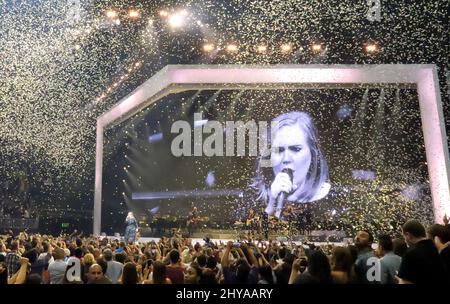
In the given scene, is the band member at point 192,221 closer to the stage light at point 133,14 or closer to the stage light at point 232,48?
the stage light at point 232,48

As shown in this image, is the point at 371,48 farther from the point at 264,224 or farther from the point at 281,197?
the point at 264,224

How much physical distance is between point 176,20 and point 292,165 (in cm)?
815

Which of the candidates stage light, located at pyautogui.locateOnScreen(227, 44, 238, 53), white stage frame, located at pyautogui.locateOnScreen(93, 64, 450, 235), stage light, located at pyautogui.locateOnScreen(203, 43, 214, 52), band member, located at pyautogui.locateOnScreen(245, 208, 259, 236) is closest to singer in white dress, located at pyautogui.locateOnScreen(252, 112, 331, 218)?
band member, located at pyautogui.locateOnScreen(245, 208, 259, 236)

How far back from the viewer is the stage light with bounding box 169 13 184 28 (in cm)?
1244

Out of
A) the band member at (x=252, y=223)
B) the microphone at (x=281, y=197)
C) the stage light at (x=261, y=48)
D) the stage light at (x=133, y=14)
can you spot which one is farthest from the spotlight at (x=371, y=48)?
the band member at (x=252, y=223)

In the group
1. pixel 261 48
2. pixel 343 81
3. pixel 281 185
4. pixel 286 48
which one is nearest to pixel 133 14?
pixel 261 48

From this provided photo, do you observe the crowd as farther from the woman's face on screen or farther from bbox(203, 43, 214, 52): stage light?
the woman's face on screen

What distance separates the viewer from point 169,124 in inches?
769

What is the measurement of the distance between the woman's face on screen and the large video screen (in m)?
0.04

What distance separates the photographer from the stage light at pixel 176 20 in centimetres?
1244

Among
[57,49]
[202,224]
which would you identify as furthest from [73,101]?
[202,224]

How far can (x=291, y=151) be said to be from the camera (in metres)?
18.0
